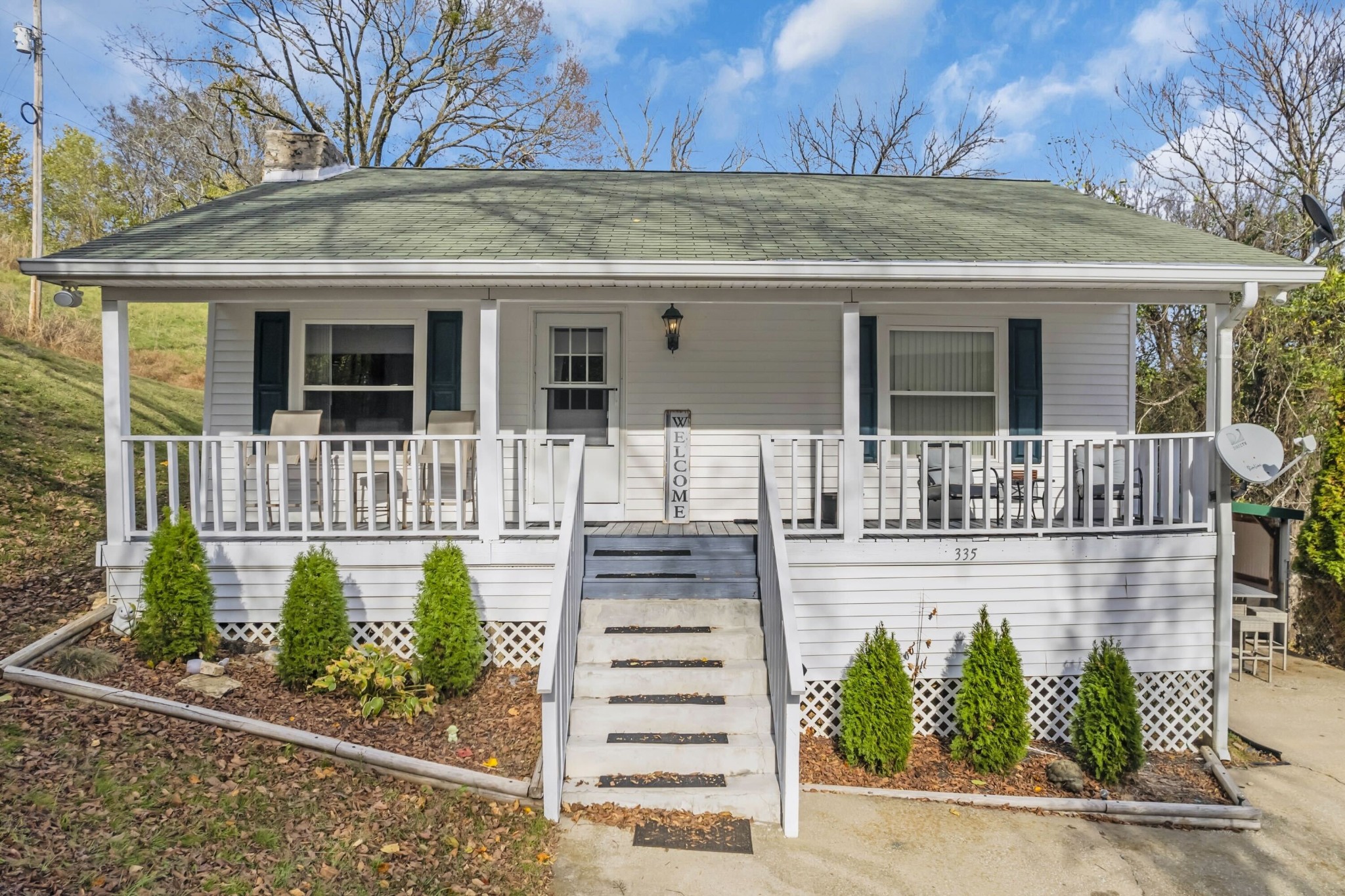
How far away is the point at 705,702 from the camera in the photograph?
4.84 m

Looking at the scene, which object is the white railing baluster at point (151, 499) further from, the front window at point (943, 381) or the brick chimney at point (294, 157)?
the front window at point (943, 381)

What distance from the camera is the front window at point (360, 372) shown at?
23.5 feet

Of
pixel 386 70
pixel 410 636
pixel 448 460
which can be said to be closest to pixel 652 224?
pixel 448 460

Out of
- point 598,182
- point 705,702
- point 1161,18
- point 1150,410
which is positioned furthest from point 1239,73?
point 705,702

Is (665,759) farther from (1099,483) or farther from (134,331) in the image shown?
(134,331)

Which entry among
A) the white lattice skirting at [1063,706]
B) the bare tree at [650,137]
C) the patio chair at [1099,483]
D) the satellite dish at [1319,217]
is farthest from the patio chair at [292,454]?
the bare tree at [650,137]

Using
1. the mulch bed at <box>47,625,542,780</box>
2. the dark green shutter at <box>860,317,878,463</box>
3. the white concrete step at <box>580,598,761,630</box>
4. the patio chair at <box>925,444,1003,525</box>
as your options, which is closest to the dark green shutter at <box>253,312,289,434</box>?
the mulch bed at <box>47,625,542,780</box>

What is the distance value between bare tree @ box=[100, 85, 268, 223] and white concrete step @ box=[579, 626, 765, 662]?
893 inches

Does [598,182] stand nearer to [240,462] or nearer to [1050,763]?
[240,462]

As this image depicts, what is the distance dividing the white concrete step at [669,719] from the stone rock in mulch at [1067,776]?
2.04m

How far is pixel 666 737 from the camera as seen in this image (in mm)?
4664

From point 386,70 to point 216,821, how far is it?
59.4 feet

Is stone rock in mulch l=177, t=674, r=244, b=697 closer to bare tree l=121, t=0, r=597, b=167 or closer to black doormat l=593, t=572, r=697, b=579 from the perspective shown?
black doormat l=593, t=572, r=697, b=579

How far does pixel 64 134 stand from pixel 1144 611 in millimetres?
35391
